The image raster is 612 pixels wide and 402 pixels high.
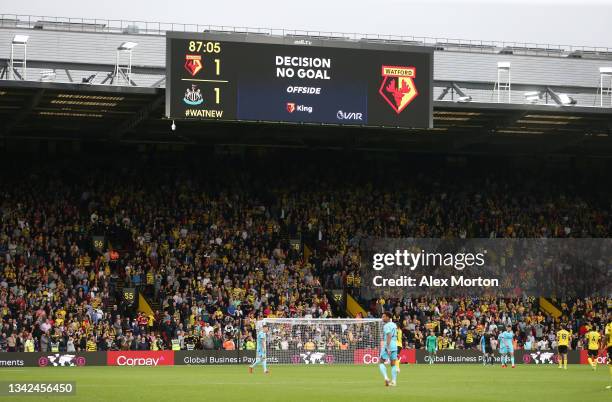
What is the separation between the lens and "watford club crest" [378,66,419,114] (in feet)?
147

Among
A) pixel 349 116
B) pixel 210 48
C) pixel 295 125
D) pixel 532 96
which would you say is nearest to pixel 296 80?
pixel 349 116

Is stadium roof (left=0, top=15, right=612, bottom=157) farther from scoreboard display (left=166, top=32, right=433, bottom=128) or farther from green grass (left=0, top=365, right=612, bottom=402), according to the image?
green grass (left=0, top=365, right=612, bottom=402)

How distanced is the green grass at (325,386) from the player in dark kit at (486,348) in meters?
8.46

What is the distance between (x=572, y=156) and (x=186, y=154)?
22.8 m

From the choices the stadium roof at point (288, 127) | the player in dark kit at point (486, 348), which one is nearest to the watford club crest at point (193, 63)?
the stadium roof at point (288, 127)

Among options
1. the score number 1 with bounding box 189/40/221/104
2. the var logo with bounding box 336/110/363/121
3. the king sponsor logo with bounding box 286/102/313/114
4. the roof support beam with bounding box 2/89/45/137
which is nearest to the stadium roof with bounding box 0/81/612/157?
the roof support beam with bounding box 2/89/45/137

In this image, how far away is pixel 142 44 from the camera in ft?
179

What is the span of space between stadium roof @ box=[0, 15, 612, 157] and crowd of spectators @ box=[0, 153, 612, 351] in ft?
6.38

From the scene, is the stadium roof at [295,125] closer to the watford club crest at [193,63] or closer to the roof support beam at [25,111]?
the roof support beam at [25,111]

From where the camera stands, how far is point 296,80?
44.2 meters

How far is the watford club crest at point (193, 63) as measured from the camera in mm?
42938

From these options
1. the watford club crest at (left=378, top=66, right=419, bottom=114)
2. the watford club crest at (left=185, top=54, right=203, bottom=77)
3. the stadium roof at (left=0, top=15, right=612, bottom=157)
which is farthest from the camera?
the stadium roof at (left=0, top=15, right=612, bottom=157)

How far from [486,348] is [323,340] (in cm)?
728

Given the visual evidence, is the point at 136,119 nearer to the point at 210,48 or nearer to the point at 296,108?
the point at 210,48
